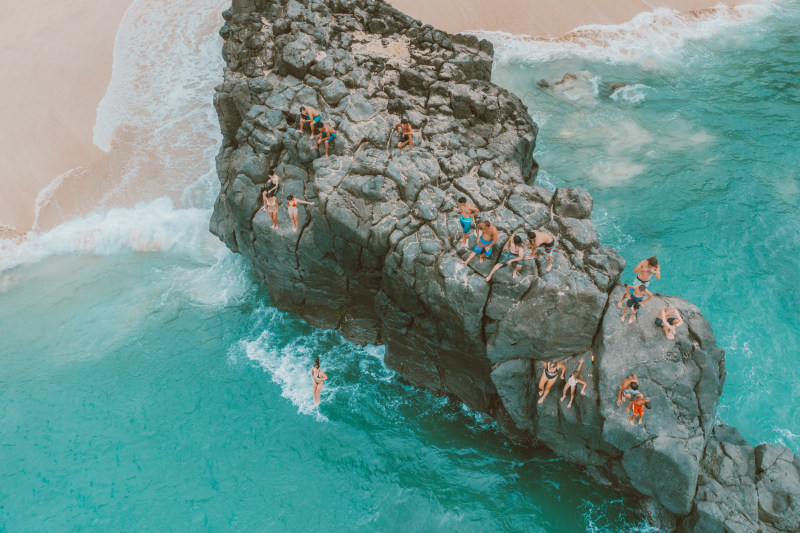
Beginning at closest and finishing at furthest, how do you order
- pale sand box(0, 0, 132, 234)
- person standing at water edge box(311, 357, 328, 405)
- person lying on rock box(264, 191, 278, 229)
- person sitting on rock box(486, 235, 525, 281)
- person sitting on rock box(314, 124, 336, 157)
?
person sitting on rock box(486, 235, 525, 281) < person standing at water edge box(311, 357, 328, 405) < person lying on rock box(264, 191, 278, 229) < person sitting on rock box(314, 124, 336, 157) < pale sand box(0, 0, 132, 234)

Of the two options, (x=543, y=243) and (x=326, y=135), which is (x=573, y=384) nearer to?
(x=543, y=243)

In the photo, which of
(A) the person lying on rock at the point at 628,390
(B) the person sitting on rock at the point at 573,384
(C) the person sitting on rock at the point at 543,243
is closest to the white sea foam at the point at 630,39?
(C) the person sitting on rock at the point at 543,243

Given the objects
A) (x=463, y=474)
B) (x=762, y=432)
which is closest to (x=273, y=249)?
(x=463, y=474)

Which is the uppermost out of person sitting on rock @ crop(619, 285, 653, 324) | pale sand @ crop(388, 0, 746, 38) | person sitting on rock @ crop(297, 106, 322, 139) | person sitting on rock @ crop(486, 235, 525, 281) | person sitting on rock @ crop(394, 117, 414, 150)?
pale sand @ crop(388, 0, 746, 38)

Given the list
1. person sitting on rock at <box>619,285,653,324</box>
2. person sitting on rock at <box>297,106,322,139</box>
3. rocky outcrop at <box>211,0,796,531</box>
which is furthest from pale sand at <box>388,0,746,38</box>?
person sitting on rock at <box>619,285,653,324</box>

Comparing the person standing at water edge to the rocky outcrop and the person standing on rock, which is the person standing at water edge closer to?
the rocky outcrop

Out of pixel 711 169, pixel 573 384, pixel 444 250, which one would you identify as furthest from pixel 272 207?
pixel 711 169
